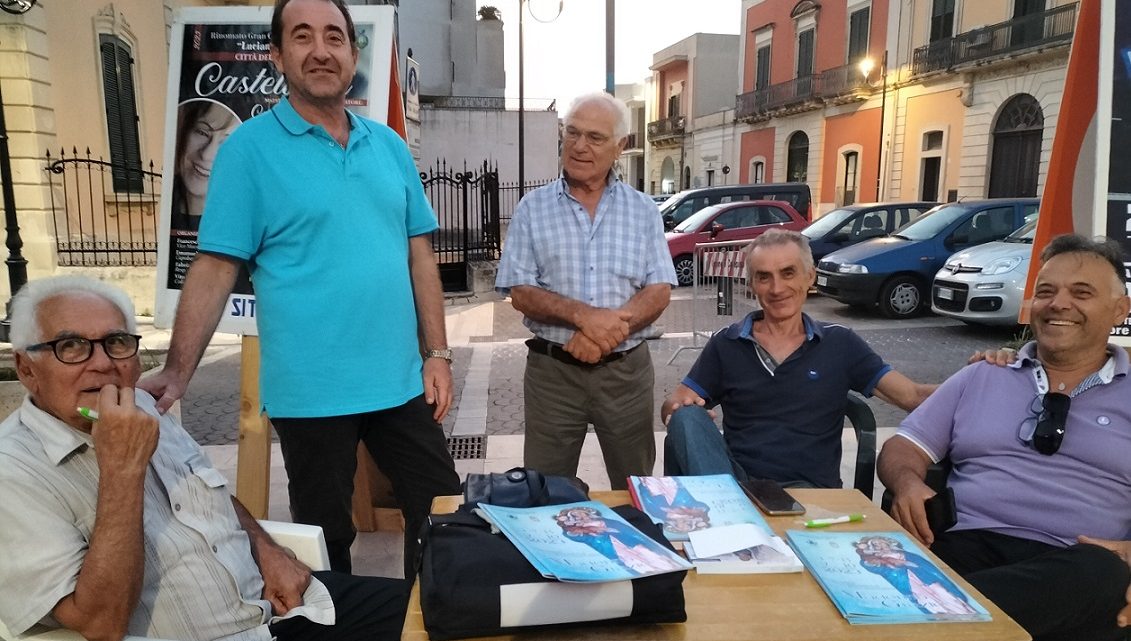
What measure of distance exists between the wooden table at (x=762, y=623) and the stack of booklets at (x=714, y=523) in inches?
1.2

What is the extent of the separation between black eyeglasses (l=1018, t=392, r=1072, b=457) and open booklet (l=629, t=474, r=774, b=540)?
3.10 ft

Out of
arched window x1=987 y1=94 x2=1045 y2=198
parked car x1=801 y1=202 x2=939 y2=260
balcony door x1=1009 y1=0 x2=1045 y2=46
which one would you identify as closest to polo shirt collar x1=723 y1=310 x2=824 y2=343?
parked car x1=801 y1=202 x2=939 y2=260

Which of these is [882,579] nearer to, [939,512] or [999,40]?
[939,512]

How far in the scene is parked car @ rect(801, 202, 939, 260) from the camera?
34.3 feet

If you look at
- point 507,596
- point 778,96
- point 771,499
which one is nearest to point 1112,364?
point 771,499

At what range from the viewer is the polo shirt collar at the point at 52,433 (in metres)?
1.39

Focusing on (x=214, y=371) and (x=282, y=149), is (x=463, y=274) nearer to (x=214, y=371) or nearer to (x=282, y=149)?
(x=214, y=371)

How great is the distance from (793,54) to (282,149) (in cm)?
2878

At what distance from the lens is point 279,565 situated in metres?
1.79

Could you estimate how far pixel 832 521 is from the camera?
1684mm

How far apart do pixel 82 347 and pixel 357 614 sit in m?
0.94

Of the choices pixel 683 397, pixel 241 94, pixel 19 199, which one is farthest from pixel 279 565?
pixel 19 199

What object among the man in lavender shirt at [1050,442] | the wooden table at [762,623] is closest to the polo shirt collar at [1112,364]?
the man in lavender shirt at [1050,442]

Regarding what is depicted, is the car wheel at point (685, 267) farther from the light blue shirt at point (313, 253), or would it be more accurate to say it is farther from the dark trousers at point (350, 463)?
the light blue shirt at point (313, 253)
